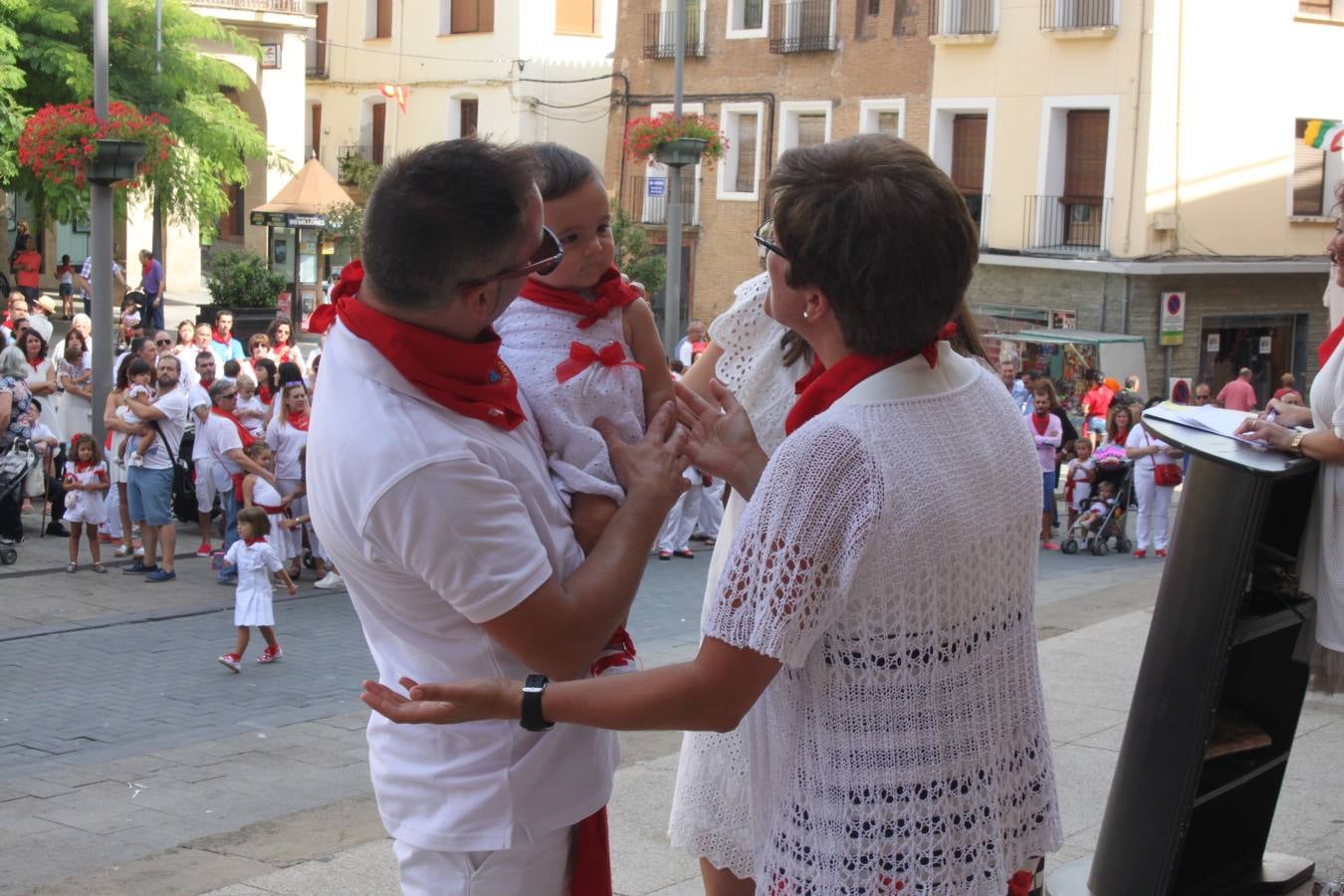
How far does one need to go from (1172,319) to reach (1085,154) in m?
3.19

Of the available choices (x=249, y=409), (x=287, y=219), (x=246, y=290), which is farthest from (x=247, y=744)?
(x=287, y=219)

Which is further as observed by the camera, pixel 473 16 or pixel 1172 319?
pixel 473 16

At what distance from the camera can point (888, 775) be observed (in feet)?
7.14

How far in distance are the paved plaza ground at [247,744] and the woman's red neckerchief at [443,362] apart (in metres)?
2.69

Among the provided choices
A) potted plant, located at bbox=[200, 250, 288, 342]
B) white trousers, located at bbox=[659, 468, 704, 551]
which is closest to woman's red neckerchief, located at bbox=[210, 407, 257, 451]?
white trousers, located at bbox=[659, 468, 704, 551]

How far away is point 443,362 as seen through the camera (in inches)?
86.3

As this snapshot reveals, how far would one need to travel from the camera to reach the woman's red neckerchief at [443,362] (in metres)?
2.18

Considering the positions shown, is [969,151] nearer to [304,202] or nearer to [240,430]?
[304,202]

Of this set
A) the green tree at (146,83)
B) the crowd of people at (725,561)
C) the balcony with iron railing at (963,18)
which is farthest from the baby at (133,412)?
the balcony with iron railing at (963,18)

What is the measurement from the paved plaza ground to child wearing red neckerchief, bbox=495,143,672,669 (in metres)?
2.28

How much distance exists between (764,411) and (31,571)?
1081cm

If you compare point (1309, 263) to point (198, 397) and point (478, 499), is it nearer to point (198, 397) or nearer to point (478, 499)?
point (198, 397)

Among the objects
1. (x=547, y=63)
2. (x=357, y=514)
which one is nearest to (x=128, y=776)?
(x=357, y=514)

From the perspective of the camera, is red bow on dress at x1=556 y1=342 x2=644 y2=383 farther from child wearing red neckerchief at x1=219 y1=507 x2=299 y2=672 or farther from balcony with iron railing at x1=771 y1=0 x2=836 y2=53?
balcony with iron railing at x1=771 y1=0 x2=836 y2=53
